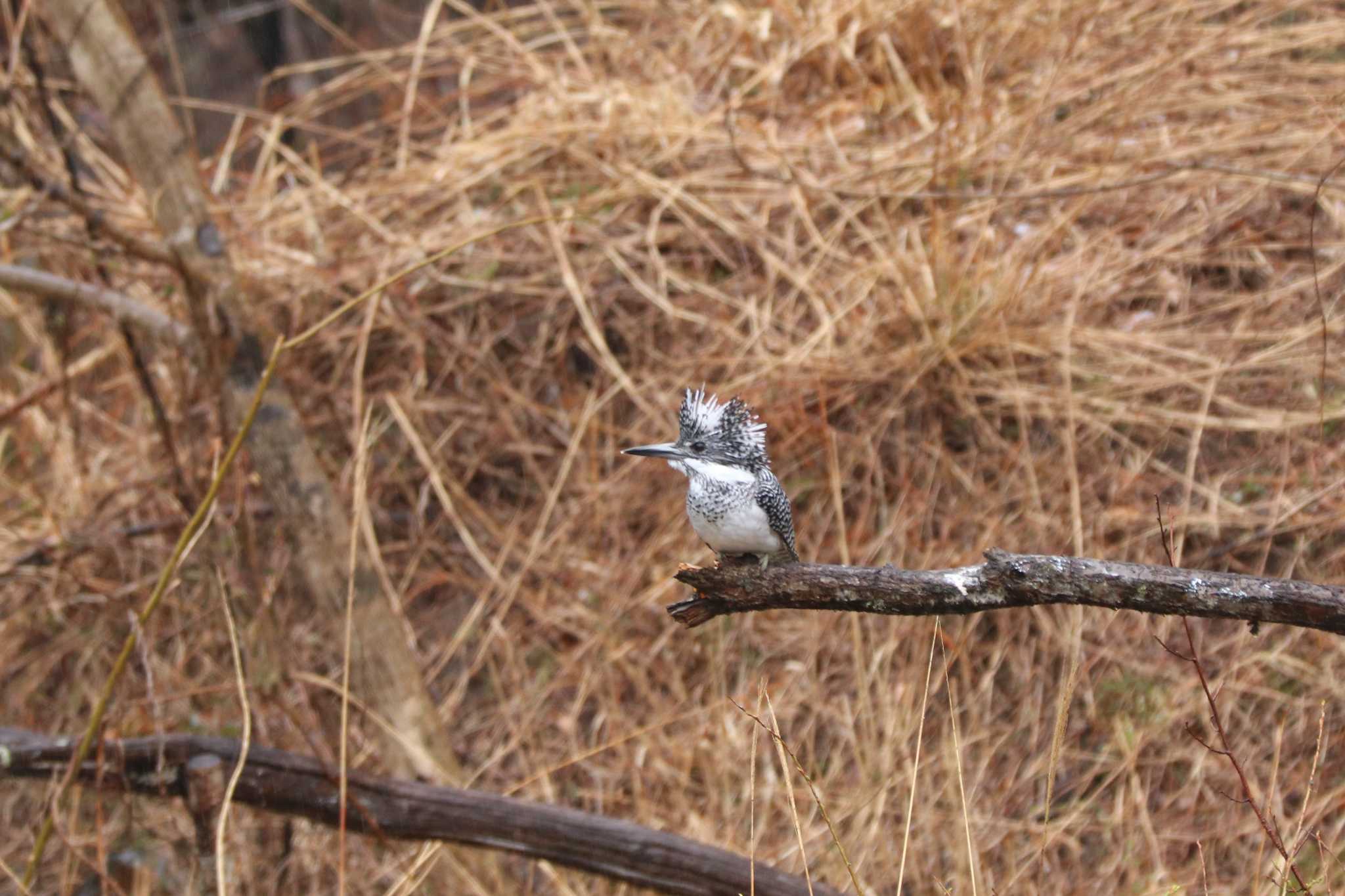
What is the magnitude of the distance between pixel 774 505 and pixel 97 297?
2.19m

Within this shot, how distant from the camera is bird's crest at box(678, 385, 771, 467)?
2.33 m

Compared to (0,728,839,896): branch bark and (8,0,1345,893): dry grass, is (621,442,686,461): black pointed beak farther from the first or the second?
(8,0,1345,893): dry grass

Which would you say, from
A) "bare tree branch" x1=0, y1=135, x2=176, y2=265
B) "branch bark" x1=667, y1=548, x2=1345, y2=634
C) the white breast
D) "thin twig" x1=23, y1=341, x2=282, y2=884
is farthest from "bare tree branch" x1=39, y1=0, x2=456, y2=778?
"branch bark" x1=667, y1=548, x2=1345, y2=634

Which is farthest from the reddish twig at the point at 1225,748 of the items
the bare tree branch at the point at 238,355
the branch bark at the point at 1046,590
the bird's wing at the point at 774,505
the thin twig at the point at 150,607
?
the bare tree branch at the point at 238,355

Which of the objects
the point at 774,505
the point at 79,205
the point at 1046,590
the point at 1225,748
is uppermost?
the point at 79,205

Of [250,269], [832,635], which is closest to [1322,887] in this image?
[832,635]

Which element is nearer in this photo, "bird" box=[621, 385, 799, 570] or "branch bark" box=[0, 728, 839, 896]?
"bird" box=[621, 385, 799, 570]

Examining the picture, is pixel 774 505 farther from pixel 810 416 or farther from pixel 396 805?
pixel 810 416

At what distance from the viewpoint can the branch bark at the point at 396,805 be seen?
274 cm

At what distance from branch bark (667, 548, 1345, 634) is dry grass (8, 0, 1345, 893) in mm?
1726

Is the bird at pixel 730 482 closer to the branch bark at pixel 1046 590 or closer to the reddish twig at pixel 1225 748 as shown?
the branch bark at pixel 1046 590

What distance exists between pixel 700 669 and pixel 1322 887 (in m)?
1.87

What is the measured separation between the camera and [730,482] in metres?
2.21

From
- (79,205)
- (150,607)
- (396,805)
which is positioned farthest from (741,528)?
(79,205)
